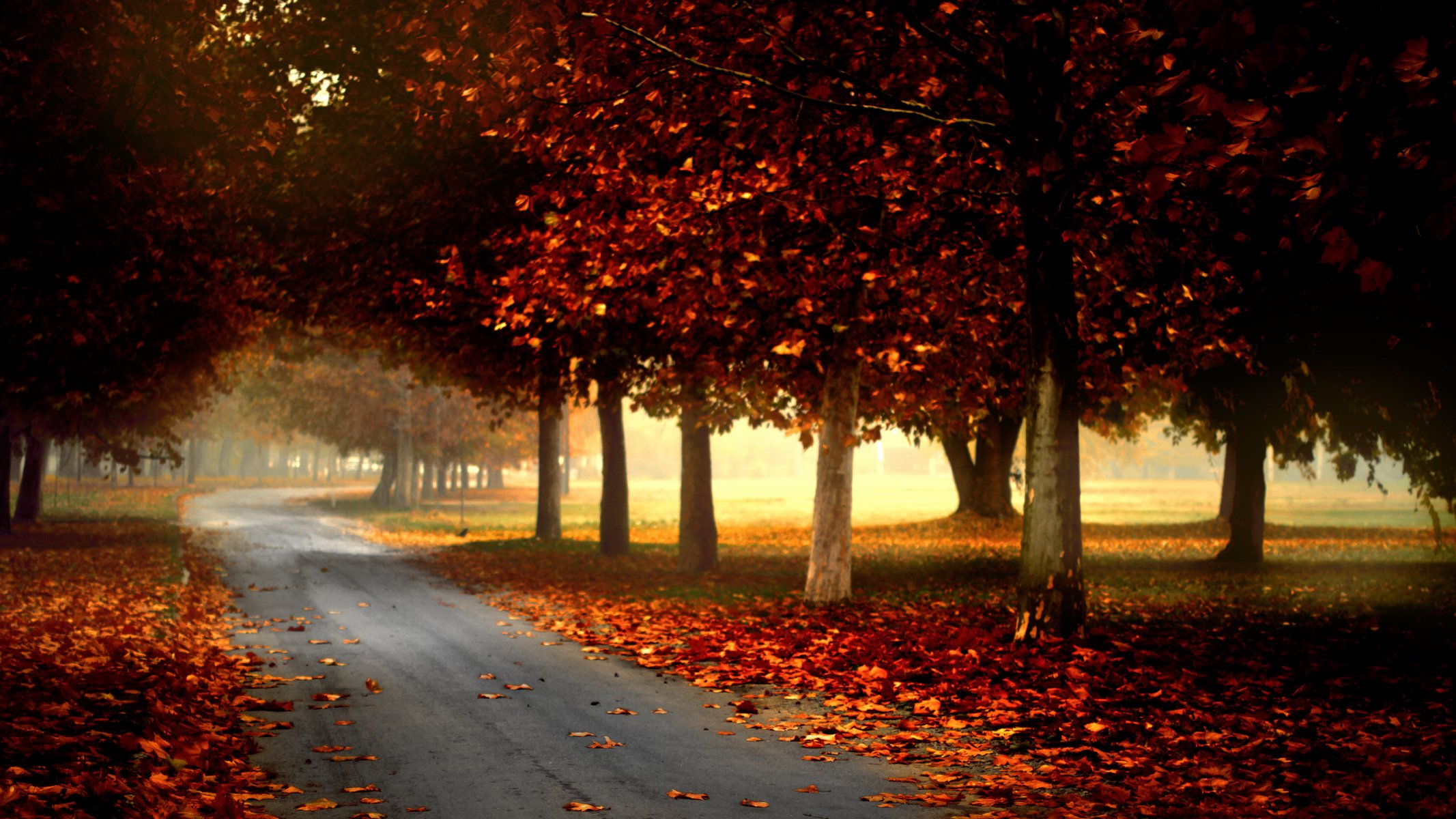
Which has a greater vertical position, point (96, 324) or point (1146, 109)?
point (1146, 109)

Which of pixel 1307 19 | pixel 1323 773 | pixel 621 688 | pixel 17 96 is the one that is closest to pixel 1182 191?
pixel 1307 19

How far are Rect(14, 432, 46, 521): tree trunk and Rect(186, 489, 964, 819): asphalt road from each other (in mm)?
26324

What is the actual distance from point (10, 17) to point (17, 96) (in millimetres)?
748

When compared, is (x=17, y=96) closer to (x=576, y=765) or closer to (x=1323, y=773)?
(x=576, y=765)

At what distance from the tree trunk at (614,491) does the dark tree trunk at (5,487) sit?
17.6 meters

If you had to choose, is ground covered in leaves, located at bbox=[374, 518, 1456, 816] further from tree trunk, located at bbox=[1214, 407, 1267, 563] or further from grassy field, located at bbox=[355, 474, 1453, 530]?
grassy field, located at bbox=[355, 474, 1453, 530]

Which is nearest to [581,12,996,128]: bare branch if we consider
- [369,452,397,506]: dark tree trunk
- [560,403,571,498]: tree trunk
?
[560,403,571,498]: tree trunk

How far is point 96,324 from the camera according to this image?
1741 cm

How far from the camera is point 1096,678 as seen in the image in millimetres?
9102

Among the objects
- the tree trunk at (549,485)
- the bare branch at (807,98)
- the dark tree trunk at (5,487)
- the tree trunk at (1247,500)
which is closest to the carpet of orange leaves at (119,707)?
the bare branch at (807,98)

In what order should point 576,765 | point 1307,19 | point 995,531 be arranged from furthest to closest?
point 995,531
point 576,765
point 1307,19

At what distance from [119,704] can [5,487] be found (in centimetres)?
2805

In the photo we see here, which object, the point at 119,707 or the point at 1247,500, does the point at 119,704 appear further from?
the point at 1247,500

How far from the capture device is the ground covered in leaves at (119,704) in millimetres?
5781
